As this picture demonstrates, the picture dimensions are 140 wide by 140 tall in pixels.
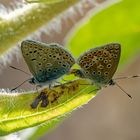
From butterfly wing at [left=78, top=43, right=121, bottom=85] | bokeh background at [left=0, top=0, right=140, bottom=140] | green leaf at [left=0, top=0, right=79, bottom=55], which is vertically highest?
green leaf at [left=0, top=0, right=79, bottom=55]

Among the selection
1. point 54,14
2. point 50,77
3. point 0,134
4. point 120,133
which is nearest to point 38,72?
point 50,77

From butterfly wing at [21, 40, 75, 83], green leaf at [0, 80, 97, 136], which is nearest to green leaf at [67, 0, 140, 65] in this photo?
butterfly wing at [21, 40, 75, 83]

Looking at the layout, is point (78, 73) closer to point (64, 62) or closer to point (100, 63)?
point (64, 62)

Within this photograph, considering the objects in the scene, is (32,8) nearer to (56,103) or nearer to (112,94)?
(56,103)

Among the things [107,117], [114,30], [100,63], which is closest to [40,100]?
[100,63]

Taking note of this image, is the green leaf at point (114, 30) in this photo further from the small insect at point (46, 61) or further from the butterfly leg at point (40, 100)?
the butterfly leg at point (40, 100)

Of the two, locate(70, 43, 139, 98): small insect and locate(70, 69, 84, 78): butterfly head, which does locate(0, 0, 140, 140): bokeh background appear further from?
locate(70, 69, 84, 78): butterfly head

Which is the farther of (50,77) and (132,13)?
(132,13)
